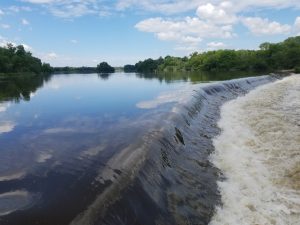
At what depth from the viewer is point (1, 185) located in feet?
20.0

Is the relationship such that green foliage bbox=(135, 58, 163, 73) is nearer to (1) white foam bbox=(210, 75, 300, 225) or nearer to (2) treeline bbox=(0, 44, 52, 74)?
(2) treeline bbox=(0, 44, 52, 74)

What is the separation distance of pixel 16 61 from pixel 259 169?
9898cm

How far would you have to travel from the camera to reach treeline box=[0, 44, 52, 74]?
86938 millimetres

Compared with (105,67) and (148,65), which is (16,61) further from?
(148,65)

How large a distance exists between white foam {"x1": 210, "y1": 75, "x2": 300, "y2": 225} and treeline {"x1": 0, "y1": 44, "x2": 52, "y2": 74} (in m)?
84.4

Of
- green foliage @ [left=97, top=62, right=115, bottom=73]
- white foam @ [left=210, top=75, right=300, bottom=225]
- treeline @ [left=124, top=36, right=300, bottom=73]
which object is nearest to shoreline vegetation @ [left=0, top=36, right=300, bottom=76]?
treeline @ [left=124, top=36, right=300, bottom=73]

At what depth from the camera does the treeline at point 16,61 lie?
285ft

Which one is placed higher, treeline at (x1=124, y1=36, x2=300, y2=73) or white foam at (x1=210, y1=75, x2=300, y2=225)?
treeline at (x1=124, y1=36, x2=300, y2=73)

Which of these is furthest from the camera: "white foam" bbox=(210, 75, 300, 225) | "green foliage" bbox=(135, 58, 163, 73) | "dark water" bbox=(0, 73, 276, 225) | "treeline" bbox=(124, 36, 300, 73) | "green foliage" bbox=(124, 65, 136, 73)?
"green foliage" bbox=(124, 65, 136, 73)

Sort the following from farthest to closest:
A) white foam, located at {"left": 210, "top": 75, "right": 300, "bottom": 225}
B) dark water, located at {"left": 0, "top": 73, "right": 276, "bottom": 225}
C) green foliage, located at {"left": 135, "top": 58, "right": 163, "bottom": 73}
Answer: green foliage, located at {"left": 135, "top": 58, "right": 163, "bottom": 73}, white foam, located at {"left": 210, "top": 75, "right": 300, "bottom": 225}, dark water, located at {"left": 0, "top": 73, "right": 276, "bottom": 225}

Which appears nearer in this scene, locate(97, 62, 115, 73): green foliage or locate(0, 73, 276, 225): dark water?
locate(0, 73, 276, 225): dark water

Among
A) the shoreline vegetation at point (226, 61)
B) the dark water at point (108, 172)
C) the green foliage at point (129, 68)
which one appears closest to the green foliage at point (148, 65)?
the shoreline vegetation at point (226, 61)

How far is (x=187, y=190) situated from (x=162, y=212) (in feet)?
4.12

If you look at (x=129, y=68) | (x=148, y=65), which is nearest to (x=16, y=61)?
(x=148, y=65)
